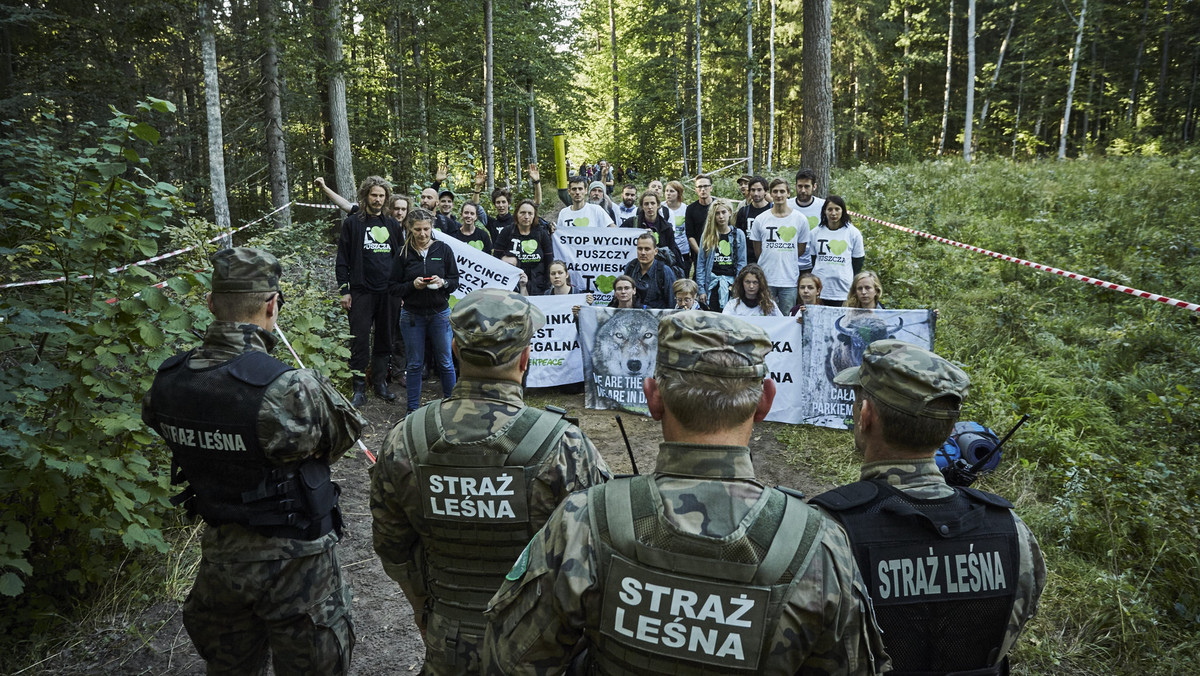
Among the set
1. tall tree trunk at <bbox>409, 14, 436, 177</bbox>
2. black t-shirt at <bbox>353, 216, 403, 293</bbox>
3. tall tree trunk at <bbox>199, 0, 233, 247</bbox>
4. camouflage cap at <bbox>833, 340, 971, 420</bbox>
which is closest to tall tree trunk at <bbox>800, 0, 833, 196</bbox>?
black t-shirt at <bbox>353, 216, 403, 293</bbox>

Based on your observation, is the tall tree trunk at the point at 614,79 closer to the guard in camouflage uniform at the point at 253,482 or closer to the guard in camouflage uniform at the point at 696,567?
the guard in camouflage uniform at the point at 253,482

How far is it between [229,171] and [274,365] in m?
17.1

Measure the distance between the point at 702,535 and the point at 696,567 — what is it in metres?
0.07

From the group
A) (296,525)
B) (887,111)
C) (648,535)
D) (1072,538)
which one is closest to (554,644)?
(648,535)

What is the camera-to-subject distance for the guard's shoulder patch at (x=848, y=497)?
1989 millimetres

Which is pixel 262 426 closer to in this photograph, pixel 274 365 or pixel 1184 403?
pixel 274 365

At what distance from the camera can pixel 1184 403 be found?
571 cm

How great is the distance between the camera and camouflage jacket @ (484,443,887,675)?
1.57 meters

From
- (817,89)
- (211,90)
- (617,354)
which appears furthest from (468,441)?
(817,89)

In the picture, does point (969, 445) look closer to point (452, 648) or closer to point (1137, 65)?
point (452, 648)

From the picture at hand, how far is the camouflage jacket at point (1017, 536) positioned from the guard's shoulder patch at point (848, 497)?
9 centimetres

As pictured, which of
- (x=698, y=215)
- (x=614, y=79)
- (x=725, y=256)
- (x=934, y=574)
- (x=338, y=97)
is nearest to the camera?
(x=934, y=574)

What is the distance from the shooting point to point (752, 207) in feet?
30.4

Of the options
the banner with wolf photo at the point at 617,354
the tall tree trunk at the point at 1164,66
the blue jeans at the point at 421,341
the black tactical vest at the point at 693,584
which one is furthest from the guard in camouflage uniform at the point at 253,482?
the tall tree trunk at the point at 1164,66
